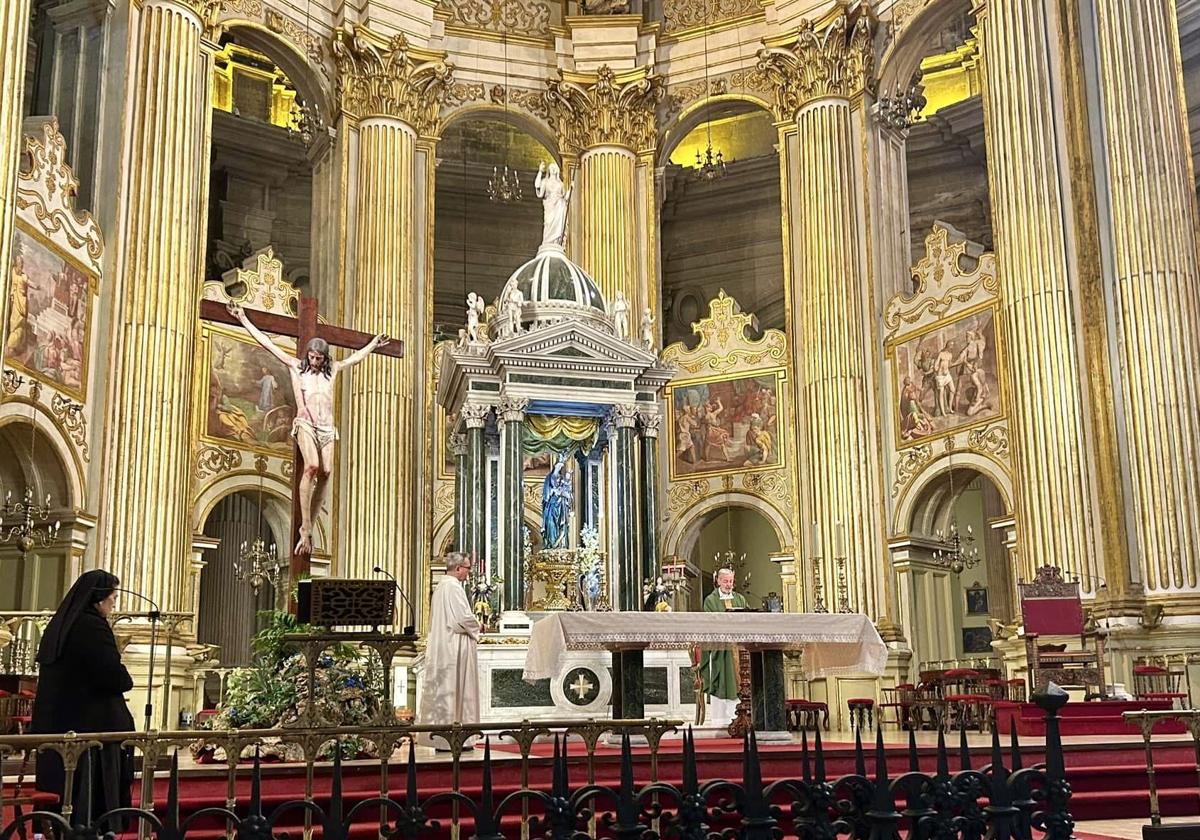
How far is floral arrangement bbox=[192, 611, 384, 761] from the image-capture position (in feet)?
28.1

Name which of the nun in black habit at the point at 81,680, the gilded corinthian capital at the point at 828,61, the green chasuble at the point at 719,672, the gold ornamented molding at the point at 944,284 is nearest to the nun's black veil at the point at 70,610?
the nun in black habit at the point at 81,680

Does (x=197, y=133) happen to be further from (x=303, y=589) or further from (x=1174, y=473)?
(x=1174, y=473)

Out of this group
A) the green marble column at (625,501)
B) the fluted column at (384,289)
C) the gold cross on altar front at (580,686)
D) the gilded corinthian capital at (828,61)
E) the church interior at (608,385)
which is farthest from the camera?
the gilded corinthian capital at (828,61)

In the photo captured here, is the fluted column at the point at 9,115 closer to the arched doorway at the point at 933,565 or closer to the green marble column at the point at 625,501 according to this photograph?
the green marble column at the point at 625,501

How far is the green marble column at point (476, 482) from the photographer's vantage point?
11781 millimetres

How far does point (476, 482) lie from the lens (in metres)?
11.9

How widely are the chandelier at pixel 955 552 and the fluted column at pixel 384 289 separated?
7261mm

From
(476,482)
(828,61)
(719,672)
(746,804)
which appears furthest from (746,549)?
(746,804)

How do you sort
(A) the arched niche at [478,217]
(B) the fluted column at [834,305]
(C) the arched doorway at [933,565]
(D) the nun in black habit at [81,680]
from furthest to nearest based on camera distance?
(A) the arched niche at [478,217] < (B) the fluted column at [834,305] < (C) the arched doorway at [933,565] < (D) the nun in black habit at [81,680]

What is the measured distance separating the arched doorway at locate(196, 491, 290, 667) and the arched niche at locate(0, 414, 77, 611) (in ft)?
21.2

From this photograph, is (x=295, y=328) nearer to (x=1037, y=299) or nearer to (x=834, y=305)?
(x=834, y=305)

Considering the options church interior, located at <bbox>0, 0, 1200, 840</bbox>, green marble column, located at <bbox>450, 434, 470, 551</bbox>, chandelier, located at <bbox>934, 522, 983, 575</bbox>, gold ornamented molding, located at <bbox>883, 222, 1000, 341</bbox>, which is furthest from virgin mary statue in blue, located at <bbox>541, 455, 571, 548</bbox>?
gold ornamented molding, located at <bbox>883, 222, 1000, 341</bbox>

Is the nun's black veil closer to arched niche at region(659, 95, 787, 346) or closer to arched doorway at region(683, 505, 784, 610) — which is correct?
arched doorway at region(683, 505, 784, 610)

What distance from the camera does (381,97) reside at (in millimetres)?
18188
